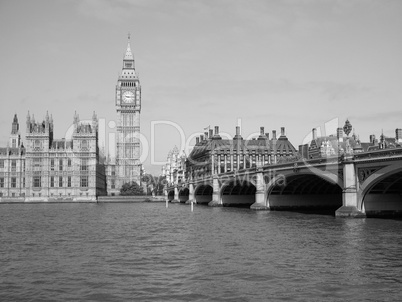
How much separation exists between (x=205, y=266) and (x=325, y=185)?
5542 cm

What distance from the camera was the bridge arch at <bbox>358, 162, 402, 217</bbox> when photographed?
163 ft

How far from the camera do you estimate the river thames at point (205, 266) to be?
2058cm

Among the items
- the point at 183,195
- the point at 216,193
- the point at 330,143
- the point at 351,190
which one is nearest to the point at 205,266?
the point at 351,190

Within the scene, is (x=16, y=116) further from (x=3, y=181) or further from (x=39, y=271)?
(x=39, y=271)

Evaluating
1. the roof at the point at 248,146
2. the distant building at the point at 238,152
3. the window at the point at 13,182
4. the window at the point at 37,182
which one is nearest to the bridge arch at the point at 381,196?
the distant building at the point at 238,152

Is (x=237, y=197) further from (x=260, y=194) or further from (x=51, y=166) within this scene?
(x=51, y=166)

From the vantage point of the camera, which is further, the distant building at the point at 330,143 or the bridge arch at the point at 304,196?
the distant building at the point at 330,143

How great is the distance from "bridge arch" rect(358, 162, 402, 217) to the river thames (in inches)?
277

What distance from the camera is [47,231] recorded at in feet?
153

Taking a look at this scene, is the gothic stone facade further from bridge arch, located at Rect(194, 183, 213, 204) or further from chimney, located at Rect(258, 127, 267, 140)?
bridge arch, located at Rect(194, 183, 213, 204)

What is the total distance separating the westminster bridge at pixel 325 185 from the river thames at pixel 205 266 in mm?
7284

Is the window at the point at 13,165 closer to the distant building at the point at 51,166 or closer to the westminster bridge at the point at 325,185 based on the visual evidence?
the distant building at the point at 51,166

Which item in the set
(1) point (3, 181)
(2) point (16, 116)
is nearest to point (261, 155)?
(1) point (3, 181)

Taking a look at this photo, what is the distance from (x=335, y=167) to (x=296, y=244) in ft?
72.6
